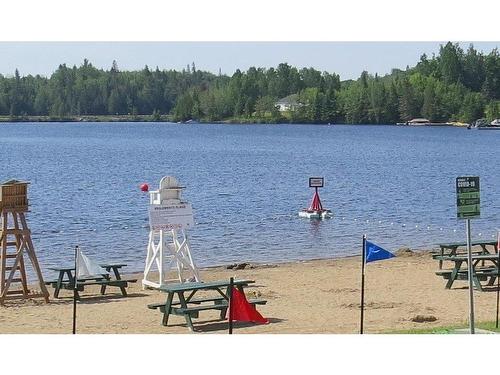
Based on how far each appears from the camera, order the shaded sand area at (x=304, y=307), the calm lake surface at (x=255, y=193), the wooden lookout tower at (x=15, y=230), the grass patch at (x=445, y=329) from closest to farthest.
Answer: the grass patch at (x=445, y=329) < the shaded sand area at (x=304, y=307) < the wooden lookout tower at (x=15, y=230) < the calm lake surface at (x=255, y=193)

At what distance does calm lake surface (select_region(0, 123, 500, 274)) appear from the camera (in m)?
29.5

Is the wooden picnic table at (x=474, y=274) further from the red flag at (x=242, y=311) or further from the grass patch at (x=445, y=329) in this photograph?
the red flag at (x=242, y=311)

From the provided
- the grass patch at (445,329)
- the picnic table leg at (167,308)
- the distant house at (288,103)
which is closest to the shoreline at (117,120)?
the distant house at (288,103)

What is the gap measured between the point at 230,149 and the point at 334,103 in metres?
70.2

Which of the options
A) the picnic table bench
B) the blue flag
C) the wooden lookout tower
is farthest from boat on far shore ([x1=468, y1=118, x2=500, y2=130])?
the blue flag

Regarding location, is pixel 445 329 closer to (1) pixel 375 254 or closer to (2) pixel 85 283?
(1) pixel 375 254

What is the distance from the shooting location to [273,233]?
3206 centimetres

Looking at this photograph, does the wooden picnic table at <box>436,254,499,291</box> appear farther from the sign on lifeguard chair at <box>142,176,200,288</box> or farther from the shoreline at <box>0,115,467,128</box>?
the shoreline at <box>0,115,467,128</box>

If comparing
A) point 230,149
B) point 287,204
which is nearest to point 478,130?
point 230,149

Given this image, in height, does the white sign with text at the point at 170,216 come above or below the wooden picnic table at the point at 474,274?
above

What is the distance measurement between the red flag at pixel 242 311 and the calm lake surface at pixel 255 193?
904 cm

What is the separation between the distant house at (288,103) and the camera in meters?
171

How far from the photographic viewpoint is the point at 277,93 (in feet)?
565

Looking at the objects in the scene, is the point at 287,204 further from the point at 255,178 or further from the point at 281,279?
the point at 281,279
